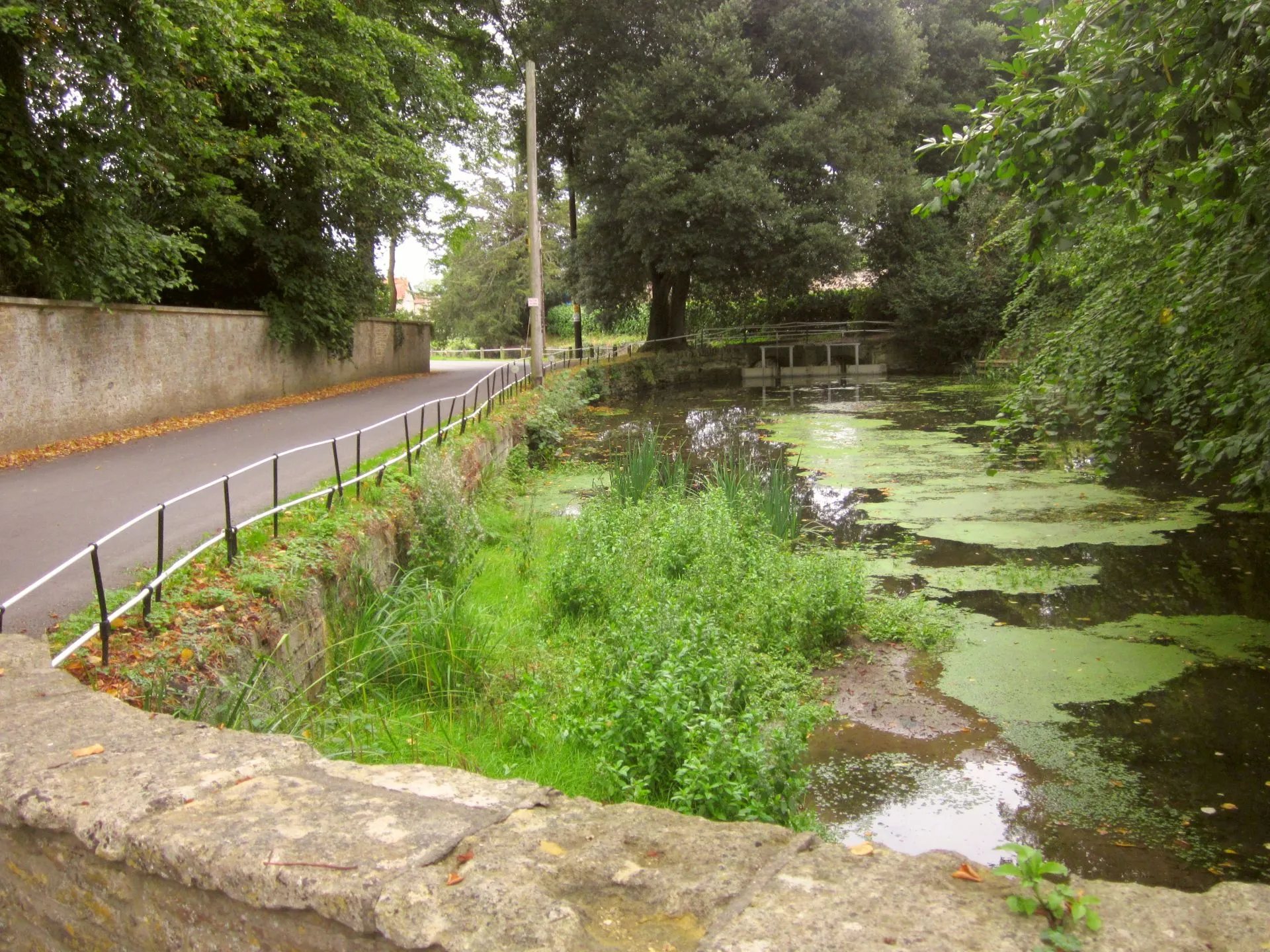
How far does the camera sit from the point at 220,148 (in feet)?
48.7

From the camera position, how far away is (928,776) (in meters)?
5.74

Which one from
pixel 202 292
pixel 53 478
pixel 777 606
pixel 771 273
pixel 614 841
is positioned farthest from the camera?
pixel 771 273

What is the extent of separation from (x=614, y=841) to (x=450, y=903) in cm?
55

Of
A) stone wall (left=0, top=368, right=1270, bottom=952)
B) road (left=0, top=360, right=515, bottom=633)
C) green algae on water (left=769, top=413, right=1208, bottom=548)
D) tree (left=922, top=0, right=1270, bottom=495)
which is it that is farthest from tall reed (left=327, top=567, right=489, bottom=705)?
green algae on water (left=769, top=413, right=1208, bottom=548)

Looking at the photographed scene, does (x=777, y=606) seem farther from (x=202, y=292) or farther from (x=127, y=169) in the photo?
(x=202, y=292)

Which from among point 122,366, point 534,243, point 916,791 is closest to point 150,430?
point 122,366

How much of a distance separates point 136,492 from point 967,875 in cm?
852

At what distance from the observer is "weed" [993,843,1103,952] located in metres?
2.07

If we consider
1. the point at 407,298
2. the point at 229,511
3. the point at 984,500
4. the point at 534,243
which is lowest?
the point at 984,500

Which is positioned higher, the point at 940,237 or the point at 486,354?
the point at 940,237

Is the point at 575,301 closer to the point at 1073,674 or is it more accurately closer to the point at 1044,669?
the point at 1044,669

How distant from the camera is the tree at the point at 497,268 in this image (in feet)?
162

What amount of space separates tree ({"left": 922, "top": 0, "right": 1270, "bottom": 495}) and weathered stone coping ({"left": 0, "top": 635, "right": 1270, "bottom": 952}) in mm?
3715

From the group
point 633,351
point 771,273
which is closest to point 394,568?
point 771,273
